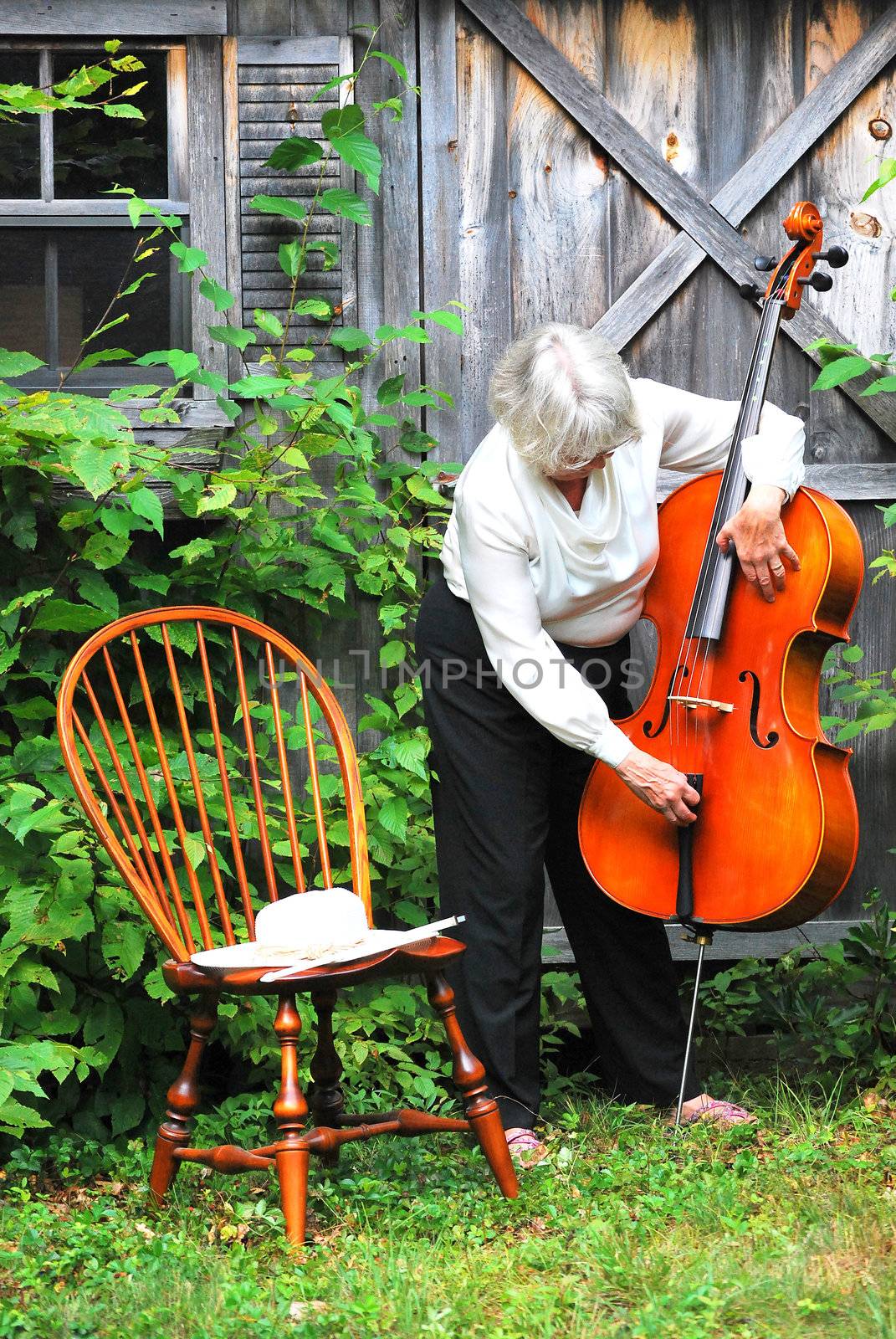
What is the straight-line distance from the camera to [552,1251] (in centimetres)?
210

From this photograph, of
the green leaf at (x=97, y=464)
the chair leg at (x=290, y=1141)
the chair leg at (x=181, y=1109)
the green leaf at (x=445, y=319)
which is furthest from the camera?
the green leaf at (x=445, y=319)

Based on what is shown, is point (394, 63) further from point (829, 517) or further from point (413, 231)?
point (829, 517)

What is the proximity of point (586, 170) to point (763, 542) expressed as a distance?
133cm

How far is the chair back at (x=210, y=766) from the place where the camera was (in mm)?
2412

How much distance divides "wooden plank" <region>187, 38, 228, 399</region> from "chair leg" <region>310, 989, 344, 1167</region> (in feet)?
5.07

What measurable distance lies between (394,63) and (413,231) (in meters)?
0.39

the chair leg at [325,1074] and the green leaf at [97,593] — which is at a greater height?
the green leaf at [97,593]

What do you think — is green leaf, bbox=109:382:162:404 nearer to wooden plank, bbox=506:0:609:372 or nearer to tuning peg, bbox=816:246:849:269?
wooden plank, bbox=506:0:609:372

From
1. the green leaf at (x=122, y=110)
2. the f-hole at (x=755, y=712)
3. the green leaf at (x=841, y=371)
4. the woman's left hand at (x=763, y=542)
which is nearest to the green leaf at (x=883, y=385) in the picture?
the green leaf at (x=841, y=371)

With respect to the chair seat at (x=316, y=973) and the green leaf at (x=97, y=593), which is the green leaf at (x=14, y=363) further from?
the chair seat at (x=316, y=973)

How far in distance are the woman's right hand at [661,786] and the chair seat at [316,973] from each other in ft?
1.51

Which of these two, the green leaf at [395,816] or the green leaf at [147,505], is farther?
the green leaf at [395,816]

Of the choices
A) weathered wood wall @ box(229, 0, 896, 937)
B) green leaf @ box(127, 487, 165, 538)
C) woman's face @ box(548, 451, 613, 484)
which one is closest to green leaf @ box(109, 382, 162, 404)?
green leaf @ box(127, 487, 165, 538)

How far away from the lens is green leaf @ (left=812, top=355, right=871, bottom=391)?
3068mm
